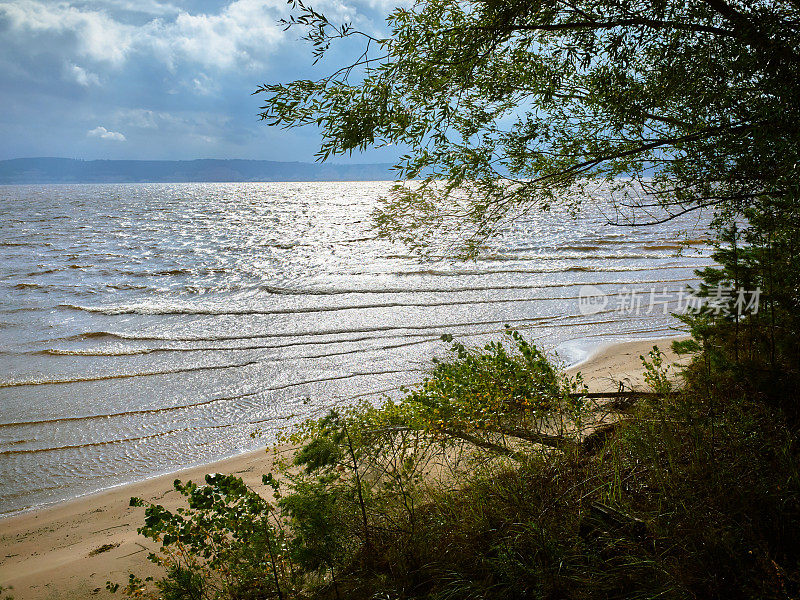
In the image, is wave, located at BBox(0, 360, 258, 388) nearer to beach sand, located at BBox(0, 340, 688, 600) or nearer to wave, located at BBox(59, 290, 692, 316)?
beach sand, located at BBox(0, 340, 688, 600)

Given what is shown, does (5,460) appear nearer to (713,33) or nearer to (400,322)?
(400,322)

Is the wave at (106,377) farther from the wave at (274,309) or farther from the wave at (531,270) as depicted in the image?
the wave at (531,270)

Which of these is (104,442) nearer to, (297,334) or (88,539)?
(88,539)

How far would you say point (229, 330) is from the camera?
603 inches

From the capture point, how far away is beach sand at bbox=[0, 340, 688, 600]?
17.4ft

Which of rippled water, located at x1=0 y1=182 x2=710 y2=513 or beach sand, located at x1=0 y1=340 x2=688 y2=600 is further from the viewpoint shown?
rippled water, located at x1=0 y1=182 x2=710 y2=513

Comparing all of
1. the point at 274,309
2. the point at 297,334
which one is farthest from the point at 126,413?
the point at 274,309

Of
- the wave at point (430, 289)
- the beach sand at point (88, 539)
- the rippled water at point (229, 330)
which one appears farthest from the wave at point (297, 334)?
the beach sand at point (88, 539)

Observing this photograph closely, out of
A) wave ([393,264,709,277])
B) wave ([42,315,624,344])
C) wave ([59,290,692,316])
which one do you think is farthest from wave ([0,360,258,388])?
wave ([393,264,709,277])

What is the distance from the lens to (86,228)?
145 feet

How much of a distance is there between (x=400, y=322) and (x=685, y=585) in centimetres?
1236

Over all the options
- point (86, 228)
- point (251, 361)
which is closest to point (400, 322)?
point (251, 361)

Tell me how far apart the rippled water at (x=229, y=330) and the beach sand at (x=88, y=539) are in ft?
1.71

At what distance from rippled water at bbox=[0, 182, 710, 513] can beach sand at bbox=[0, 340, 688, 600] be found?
1.71 ft
